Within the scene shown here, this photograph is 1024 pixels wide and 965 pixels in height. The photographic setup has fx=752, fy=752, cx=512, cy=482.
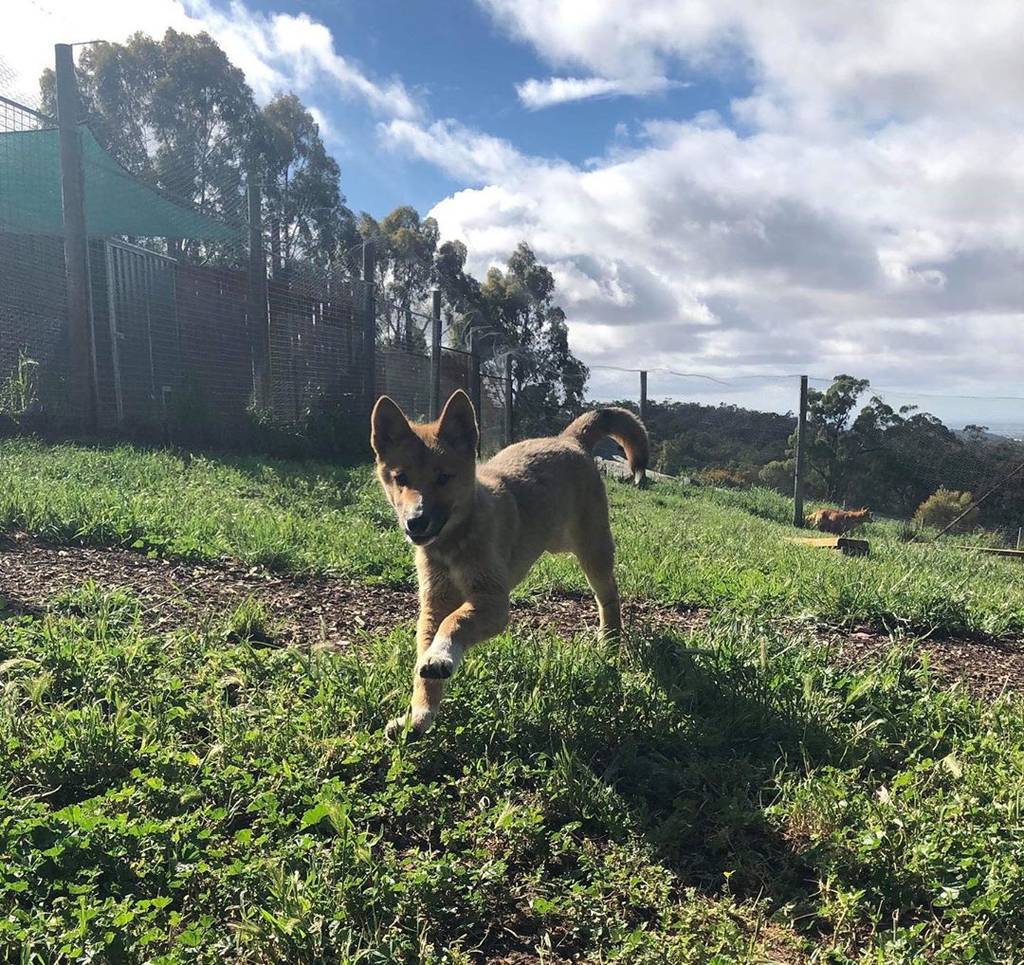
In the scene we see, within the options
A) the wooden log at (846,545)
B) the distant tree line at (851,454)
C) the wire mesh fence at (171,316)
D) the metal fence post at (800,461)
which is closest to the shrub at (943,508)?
the distant tree line at (851,454)

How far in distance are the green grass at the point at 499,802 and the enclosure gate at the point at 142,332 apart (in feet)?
24.5

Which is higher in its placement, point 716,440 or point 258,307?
point 258,307

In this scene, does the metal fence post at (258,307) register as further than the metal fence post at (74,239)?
Yes

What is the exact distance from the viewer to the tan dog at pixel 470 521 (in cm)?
350

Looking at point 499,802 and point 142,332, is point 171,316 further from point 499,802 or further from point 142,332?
point 499,802

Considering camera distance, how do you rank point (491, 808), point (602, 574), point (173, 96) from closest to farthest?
1. point (491, 808)
2. point (602, 574)
3. point (173, 96)

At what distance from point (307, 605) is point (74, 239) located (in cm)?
759

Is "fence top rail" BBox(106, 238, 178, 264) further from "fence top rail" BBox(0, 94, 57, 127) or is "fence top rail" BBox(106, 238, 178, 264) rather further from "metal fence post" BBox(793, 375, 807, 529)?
"metal fence post" BBox(793, 375, 807, 529)

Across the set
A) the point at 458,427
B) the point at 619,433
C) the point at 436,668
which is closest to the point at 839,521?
the point at 619,433

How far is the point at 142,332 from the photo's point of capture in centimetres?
1090

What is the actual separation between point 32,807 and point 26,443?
7615mm

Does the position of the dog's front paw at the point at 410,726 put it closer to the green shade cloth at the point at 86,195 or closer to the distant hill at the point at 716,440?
the green shade cloth at the point at 86,195

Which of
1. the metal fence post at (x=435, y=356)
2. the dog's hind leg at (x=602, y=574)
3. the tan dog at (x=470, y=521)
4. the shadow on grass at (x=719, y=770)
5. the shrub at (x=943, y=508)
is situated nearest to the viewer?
the shadow on grass at (x=719, y=770)

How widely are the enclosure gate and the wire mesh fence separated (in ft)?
0.07
